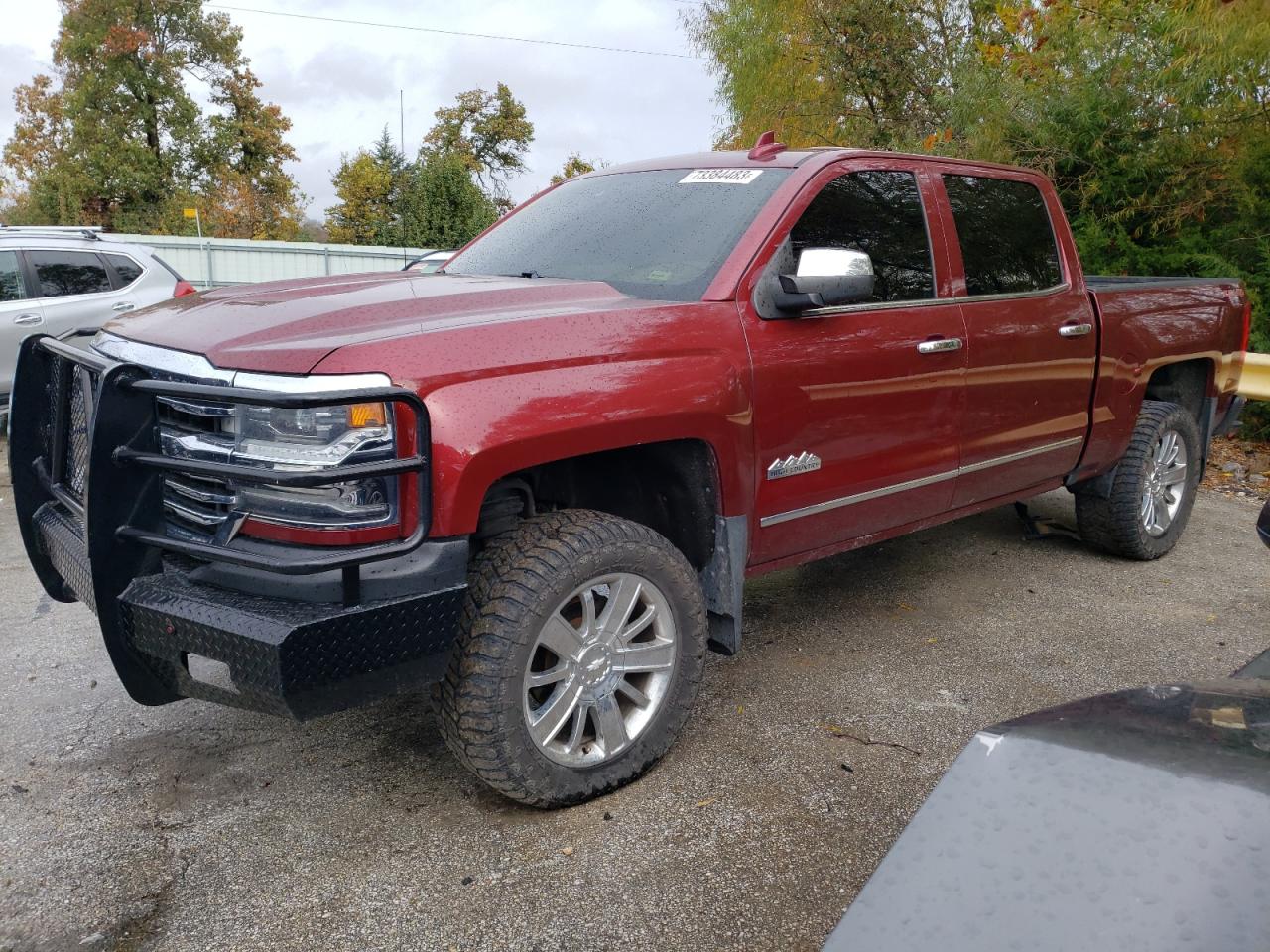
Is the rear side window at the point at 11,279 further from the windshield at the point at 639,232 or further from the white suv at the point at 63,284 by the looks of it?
the windshield at the point at 639,232

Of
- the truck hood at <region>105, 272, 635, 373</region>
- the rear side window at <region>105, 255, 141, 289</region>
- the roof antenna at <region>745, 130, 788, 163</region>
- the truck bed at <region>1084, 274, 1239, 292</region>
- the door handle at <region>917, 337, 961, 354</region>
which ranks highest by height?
the roof antenna at <region>745, 130, 788, 163</region>

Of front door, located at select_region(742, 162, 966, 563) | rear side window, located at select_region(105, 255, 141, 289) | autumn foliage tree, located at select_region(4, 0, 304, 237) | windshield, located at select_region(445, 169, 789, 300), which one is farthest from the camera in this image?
autumn foliage tree, located at select_region(4, 0, 304, 237)

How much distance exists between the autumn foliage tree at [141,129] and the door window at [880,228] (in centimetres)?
3658

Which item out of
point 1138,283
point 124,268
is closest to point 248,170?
point 124,268

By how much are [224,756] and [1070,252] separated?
A: 396 centimetres

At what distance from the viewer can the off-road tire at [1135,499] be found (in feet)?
16.4

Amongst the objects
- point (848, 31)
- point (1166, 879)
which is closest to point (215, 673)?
point (1166, 879)

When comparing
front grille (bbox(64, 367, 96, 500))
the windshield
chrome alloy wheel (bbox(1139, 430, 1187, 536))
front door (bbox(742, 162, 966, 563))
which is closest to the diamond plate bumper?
front grille (bbox(64, 367, 96, 500))

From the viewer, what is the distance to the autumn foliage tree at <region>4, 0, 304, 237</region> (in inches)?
1383

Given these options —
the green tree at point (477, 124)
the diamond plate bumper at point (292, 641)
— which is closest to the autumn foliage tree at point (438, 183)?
the green tree at point (477, 124)

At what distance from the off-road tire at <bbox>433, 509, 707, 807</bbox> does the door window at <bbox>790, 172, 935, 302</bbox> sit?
3.84ft

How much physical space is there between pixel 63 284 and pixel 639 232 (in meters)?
7.03

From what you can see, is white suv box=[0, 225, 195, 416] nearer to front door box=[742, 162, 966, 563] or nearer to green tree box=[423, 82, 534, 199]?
front door box=[742, 162, 966, 563]

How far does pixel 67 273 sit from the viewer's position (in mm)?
8625
